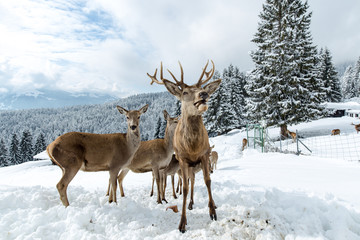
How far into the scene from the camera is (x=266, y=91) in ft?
66.5

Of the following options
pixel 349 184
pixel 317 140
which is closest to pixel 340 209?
pixel 349 184

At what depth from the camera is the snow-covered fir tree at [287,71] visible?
63.6ft

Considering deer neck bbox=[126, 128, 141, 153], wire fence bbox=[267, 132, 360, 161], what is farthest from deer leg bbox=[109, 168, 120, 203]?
wire fence bbox=[267, 132, 360, 161]

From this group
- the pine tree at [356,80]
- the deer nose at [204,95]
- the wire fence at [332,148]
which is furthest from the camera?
the pine tree at [356,80]

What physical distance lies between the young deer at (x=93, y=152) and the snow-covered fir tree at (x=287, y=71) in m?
17.3

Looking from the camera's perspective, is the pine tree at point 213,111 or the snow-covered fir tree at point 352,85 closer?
the pine tree at point 213,111

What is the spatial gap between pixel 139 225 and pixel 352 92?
97719mm

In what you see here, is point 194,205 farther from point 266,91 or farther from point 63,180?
point 266,91

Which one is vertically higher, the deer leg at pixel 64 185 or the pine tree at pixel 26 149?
the deer leg at pixel 64 185

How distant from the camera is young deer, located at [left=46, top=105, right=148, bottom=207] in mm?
4625

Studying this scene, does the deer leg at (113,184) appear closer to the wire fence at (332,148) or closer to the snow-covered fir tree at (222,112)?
the wire fence at (332,148)

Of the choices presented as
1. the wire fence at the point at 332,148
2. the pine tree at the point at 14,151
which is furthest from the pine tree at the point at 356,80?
the pine tree at the point at 14,151

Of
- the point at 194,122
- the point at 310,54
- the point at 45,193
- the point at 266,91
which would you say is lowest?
the point at 45,193

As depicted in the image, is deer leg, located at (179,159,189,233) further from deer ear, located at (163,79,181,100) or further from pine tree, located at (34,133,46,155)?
pine tree, located at (34,133,46,155)
